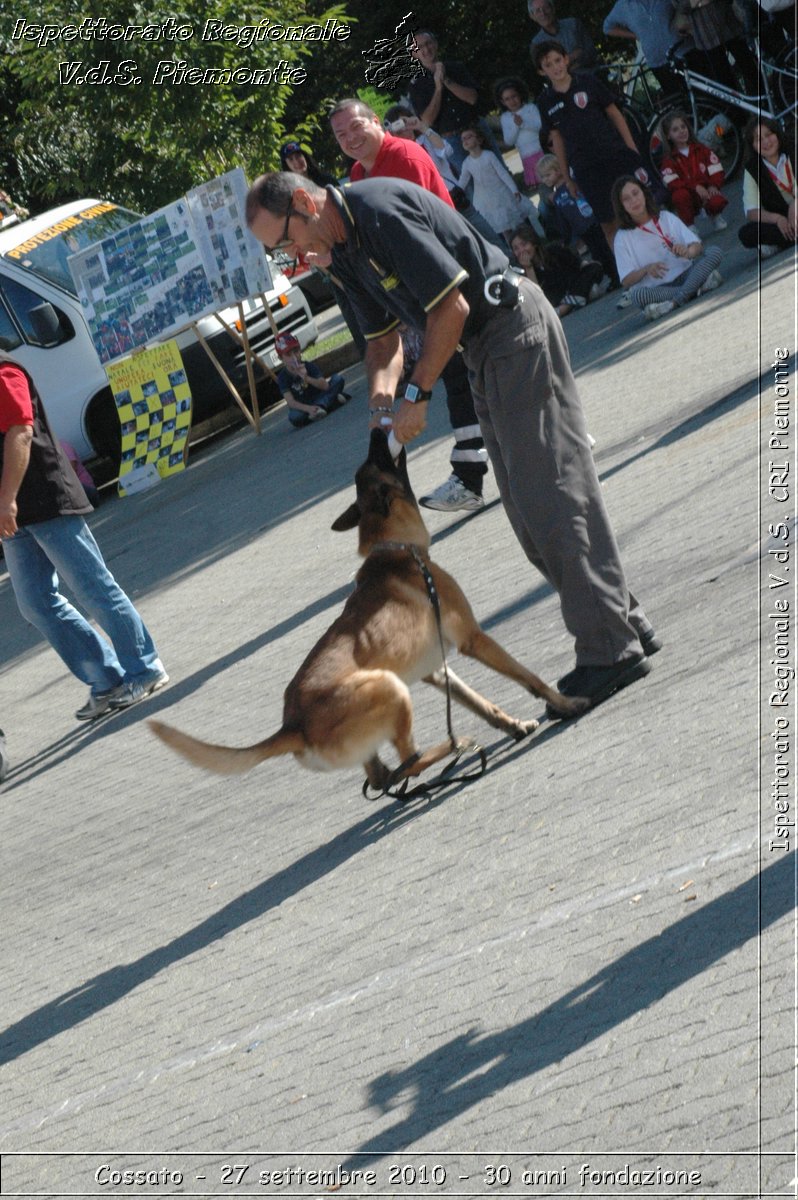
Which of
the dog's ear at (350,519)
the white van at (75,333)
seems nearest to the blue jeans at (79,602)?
the dog's ear at (350,519)

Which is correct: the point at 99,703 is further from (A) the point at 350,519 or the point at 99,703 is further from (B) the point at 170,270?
(B) the point at 170,270

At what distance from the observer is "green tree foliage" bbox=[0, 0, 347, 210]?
14445 mm

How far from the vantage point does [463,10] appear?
73.0 feet

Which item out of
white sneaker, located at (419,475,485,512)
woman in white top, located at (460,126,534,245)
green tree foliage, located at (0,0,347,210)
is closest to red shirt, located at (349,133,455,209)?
white sneaker, located at (419,475,485,512)

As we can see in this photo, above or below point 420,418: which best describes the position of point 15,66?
above

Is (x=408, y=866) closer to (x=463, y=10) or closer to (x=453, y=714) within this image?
(x=453, y=714)

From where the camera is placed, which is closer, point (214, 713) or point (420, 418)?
point (420, 418)

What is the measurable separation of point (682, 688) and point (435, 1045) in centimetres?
181

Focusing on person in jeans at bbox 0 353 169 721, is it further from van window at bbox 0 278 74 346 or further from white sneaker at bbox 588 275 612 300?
white sneaker at bbox 588 275 612 300

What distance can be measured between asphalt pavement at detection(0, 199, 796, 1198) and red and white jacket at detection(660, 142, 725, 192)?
6014mm

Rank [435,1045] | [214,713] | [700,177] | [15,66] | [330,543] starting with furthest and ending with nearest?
[15,66], [700,177], [330,543], [214,713], [435,1045]

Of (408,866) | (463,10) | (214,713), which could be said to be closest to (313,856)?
(408,866)

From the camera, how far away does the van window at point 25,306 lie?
1378 cm

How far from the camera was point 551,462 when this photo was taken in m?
4.89
